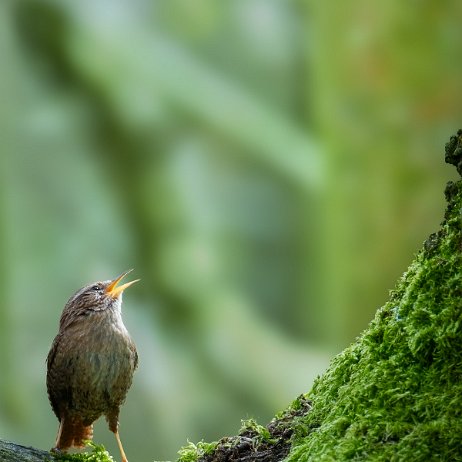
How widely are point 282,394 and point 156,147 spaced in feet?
6.10

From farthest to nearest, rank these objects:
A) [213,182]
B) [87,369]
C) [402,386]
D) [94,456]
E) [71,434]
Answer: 1. [213,182]
2. [71,434]
3. [87,369]
4. [94,456]
5. [402,386]

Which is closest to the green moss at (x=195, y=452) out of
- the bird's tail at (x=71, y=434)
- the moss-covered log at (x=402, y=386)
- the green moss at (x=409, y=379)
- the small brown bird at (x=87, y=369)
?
the moss-covered log at (x=402, y=386)

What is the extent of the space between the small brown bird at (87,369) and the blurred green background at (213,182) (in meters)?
2.47

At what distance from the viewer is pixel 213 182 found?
5.36m

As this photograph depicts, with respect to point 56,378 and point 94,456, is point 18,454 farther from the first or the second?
point 56,378

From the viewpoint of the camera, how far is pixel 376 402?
1.49 metres

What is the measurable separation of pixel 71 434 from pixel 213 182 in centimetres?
313

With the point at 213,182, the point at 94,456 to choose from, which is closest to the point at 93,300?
the point at 94,456

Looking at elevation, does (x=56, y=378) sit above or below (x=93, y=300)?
below

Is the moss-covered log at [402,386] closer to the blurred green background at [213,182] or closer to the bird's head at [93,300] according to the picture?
the bird's head at [93,300]

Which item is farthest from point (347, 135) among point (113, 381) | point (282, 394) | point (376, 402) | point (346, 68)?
point (376, 402)

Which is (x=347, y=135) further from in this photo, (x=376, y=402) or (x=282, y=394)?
(x=376, y=402)

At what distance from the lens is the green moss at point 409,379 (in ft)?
4.45

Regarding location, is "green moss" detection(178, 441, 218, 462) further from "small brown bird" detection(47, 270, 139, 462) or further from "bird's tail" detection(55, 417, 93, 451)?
"bird's tail" detection(55, 417, 93, 451)
